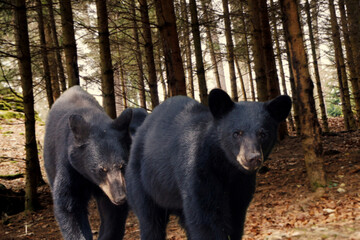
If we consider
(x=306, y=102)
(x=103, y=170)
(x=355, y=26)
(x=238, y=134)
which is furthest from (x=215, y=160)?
(x=355, y=26)

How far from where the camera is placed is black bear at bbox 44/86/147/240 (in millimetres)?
4043

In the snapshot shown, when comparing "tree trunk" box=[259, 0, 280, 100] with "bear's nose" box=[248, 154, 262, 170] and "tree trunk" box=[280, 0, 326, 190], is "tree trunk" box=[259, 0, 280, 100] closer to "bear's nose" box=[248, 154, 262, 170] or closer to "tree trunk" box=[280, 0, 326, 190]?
"tree trunk" box=[280, 0, 326, 190]

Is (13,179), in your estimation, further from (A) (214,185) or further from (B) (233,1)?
(B) (233,1)

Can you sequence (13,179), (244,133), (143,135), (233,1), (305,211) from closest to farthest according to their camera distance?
1. (244,133)
2. (143,135)
3. (305,211)
4. (13,179)
5. (233,1)

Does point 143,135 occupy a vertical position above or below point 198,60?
below

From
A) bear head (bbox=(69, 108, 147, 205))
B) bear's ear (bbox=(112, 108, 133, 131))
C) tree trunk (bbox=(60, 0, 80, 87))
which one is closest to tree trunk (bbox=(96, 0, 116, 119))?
tree trunk (bbox=(60, 0, 80, 87))

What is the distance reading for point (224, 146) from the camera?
10.2 ft

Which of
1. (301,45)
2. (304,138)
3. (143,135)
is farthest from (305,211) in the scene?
(143,135)

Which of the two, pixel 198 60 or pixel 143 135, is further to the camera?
pixel 198 60

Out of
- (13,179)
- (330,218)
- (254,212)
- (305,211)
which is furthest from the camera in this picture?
(13,179)

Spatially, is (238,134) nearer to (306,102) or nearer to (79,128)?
(79,128)

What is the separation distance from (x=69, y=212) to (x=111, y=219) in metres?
0.63

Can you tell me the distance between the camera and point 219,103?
3.20 m

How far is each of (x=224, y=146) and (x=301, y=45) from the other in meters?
→ 4.52
